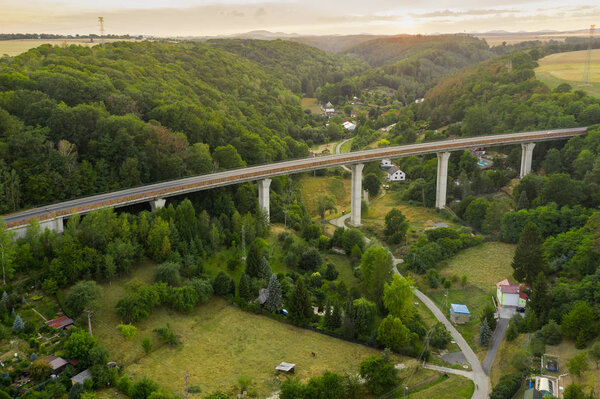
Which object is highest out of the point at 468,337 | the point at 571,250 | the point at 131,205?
the point at 131,205

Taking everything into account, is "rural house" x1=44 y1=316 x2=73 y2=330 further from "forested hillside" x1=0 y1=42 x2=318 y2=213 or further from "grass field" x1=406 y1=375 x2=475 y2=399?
"grass field" x1=406 y1=375 x2=475 y2=399

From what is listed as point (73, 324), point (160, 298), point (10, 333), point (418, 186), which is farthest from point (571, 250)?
point (10, 333)

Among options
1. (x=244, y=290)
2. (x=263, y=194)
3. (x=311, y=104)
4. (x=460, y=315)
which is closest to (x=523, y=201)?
(x=460, y=315)

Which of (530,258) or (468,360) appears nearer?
(468,360)

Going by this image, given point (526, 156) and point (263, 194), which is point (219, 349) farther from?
point (526, 156)

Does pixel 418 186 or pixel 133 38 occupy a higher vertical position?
pixel 133 38

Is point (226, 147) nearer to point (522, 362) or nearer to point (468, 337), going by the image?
point (468, 337)
